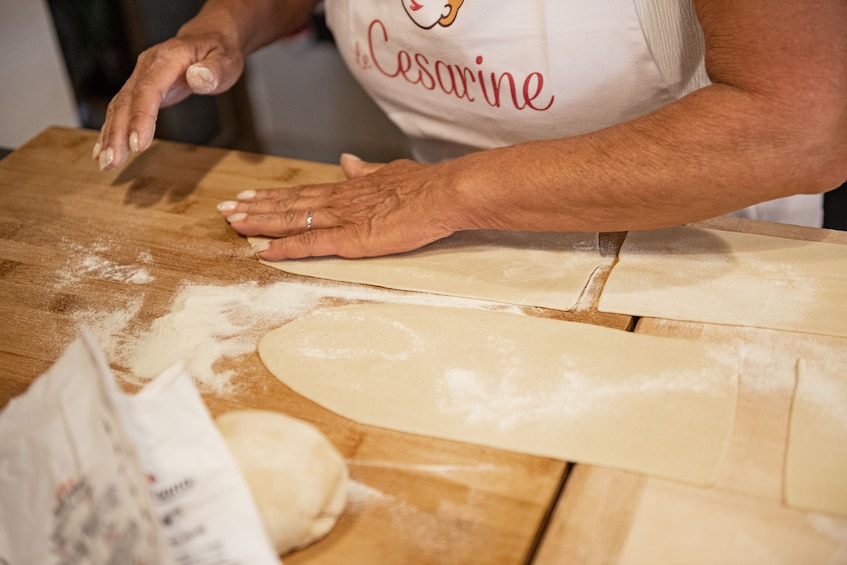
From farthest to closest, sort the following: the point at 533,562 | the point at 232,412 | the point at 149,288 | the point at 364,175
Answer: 1. the point at 364,175
2. the point at 149,288
3. the point at 232,412
4. the point at 533,562

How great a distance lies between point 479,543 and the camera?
2.32ft

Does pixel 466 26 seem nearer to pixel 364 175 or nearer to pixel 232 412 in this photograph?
pixel 364 175

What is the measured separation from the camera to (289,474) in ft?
2.33

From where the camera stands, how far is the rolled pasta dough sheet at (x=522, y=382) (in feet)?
2.59

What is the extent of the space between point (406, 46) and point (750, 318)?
697mm

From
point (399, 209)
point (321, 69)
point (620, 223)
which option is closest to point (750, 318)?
point (620, 223)

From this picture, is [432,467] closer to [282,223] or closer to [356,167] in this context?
[282,223]

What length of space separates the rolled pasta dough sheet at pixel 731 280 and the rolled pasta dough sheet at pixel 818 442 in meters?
0.10

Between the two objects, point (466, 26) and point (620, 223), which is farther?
point (466, 26)

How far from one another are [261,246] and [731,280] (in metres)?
0.69

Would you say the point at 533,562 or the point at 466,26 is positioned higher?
the point at 466,26

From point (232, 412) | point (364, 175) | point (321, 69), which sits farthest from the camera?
point (321, 69)

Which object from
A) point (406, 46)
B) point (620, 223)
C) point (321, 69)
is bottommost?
point (321, 69)

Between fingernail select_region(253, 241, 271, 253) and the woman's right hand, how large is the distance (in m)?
0.25
